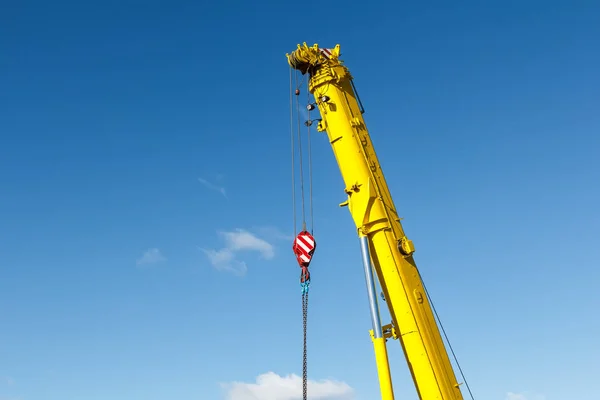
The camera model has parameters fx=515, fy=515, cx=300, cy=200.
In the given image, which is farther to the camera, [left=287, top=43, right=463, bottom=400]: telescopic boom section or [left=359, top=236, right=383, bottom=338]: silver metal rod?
[left=287, top=43, right=463, bottom=400]: telescopic boom section

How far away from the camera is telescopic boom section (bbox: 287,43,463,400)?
381 inches

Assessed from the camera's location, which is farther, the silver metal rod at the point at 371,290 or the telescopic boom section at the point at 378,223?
the telescopic boom section at the point at 378,223

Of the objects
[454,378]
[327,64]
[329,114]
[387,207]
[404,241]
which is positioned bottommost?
[454,378]

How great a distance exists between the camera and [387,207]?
10.8 m

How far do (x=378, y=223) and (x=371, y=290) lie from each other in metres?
1.52

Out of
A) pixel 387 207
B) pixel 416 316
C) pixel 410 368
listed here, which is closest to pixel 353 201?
pixel 387 207

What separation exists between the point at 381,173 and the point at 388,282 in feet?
8.10

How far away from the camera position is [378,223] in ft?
34.6

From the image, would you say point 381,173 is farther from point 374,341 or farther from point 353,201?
point 374,341

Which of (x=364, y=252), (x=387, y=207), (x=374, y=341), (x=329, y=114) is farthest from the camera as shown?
(x=329, y=114)

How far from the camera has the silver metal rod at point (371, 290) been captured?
9445mm

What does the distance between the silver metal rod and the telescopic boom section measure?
10 centimetres

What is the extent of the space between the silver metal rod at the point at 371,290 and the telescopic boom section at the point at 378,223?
0.10 m

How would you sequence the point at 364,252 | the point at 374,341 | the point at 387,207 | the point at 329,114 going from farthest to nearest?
the point at 329,114, the point at 387,207, the point at 364,252, the point at 374,341
